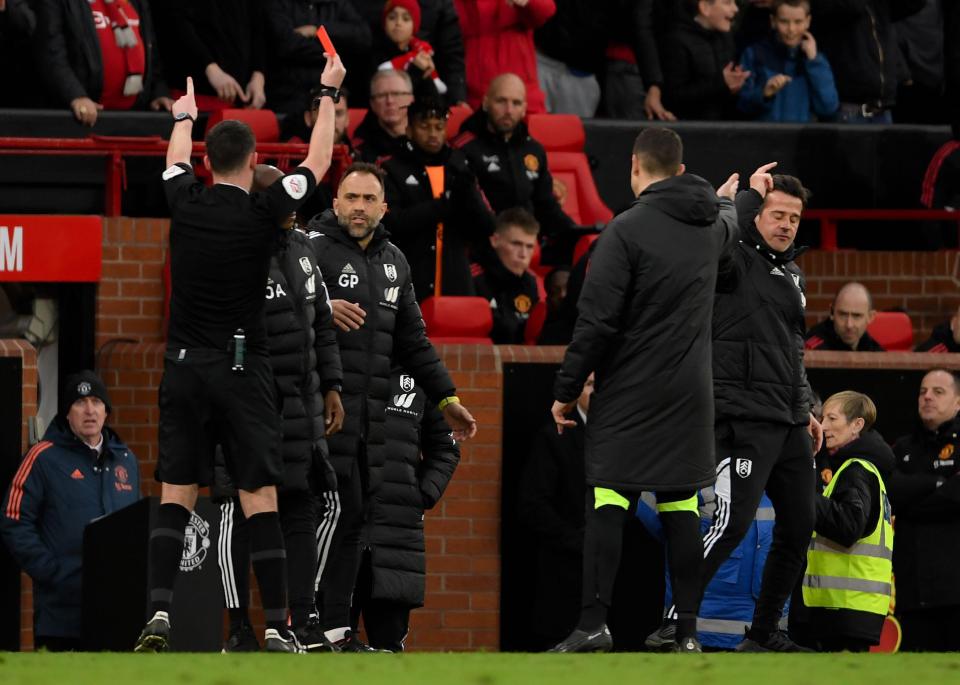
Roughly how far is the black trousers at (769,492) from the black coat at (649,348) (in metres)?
0.50

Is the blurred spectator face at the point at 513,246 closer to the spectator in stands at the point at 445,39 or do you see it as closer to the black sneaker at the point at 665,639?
the spectator in stands at the point at 445,39

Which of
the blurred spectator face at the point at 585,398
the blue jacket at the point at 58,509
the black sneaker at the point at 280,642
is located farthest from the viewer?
the blurred spectator face at the point at 585,398

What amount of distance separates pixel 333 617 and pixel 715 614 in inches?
67.2

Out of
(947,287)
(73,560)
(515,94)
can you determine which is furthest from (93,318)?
(947,287)

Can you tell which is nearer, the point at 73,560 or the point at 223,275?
the point at 223,275

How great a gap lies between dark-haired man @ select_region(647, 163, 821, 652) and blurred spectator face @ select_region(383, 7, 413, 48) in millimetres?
5553

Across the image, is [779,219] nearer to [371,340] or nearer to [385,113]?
[371,340]

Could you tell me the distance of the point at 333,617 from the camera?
30.6 feet

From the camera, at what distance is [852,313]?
12.6 metres

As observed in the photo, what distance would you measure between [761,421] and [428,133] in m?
3.93

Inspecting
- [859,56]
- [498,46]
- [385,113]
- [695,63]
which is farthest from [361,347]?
[859,56]

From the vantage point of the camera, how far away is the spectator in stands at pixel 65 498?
35.2 ft

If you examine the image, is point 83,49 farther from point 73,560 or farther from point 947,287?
point 947,287

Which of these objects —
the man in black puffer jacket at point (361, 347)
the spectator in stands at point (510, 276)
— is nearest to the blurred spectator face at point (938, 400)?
the spectator in stands at point (510, 276)
